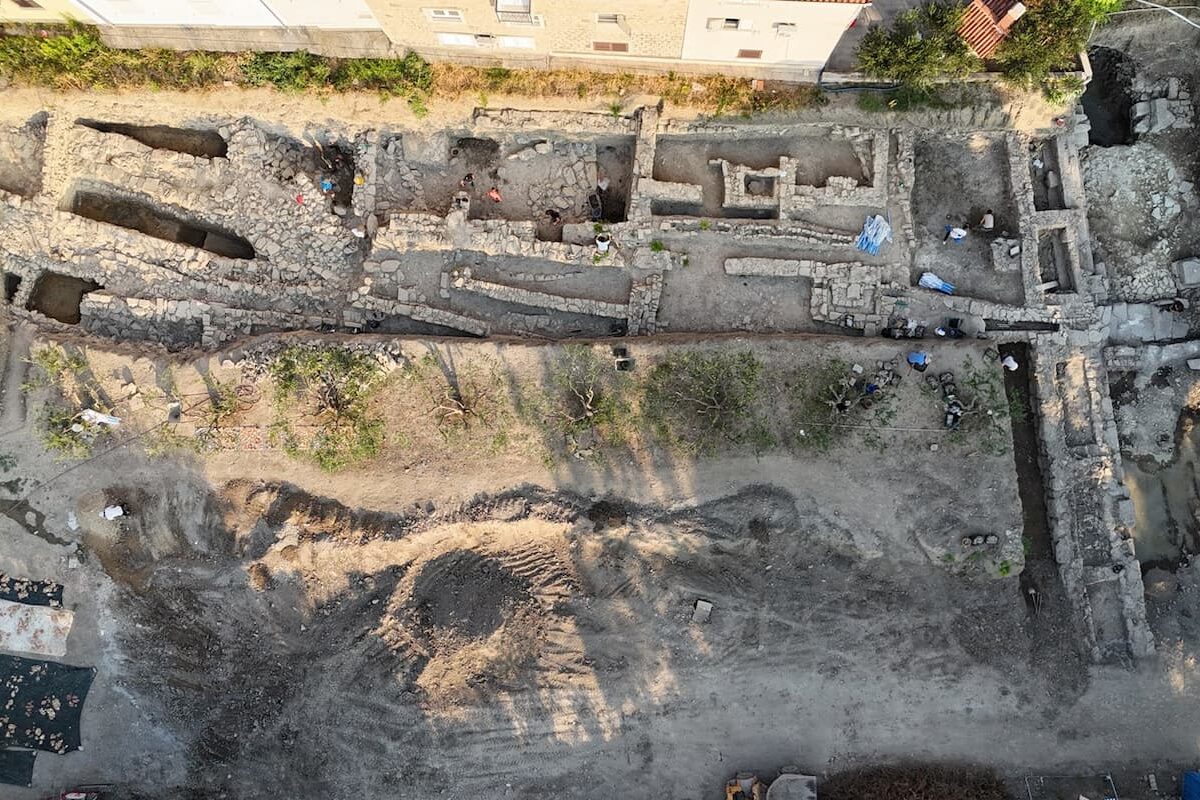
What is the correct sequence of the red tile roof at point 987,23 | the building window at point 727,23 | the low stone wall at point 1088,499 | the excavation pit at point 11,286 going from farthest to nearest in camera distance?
the excavation pit at point 11,286, the low stone wall at point 1088,499, the red tile roof at point 987,23, the building window at point 727,23

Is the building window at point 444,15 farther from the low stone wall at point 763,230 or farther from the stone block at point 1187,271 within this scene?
the stone block at point 1187,271

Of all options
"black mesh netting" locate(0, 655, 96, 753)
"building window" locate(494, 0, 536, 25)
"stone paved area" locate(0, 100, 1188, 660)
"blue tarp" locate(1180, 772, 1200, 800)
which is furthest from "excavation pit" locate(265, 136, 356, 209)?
"blue tarp" locate(1180, 772, 1200, 800)

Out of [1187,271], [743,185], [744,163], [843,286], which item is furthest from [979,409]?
[744,163]

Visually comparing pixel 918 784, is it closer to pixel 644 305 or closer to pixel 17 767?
Result: pixel 644 305

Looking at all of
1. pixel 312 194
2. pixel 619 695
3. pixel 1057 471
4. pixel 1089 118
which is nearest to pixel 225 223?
pixel 312 194

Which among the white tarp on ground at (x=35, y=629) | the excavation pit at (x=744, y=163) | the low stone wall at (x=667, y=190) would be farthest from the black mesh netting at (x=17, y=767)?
the excavation pit at (x=744, y=163)

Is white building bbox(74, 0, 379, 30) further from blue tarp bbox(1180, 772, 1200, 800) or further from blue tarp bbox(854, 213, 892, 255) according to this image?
blue tarp bbox(1180, 772, 1200, 800)
